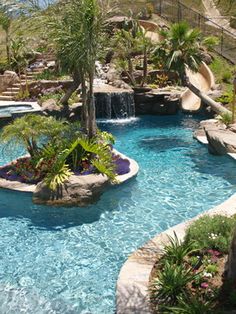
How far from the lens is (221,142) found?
16.5m

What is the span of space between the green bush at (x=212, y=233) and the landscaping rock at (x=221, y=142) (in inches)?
315

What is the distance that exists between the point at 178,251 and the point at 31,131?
6.98 metres

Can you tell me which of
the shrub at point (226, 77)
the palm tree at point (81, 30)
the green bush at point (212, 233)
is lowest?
the green bush at point (212, 233)

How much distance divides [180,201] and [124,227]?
2.36 m

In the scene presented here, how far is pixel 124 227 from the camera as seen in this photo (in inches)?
423

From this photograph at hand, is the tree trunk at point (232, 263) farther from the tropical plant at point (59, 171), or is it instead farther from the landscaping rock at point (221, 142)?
the landscaping rock at point (221, 142)

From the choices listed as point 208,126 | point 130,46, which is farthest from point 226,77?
point 208,126

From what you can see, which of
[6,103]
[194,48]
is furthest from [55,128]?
[6,103]

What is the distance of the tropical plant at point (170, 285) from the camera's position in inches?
270

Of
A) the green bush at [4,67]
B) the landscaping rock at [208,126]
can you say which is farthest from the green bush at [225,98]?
the green bush at [4,67]

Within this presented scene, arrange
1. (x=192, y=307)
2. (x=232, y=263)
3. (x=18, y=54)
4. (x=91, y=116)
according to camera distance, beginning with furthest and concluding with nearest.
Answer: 1. (x=18, y=54)
2. (x=91, y=116)
3. (x=232, y=263)
4. (x=192, y=307)

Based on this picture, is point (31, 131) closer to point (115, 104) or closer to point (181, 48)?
point (181, 48)

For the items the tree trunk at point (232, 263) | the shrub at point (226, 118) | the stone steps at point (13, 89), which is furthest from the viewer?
the stone steps at point (13, 89)

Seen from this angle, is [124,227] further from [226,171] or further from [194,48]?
[194,48]
